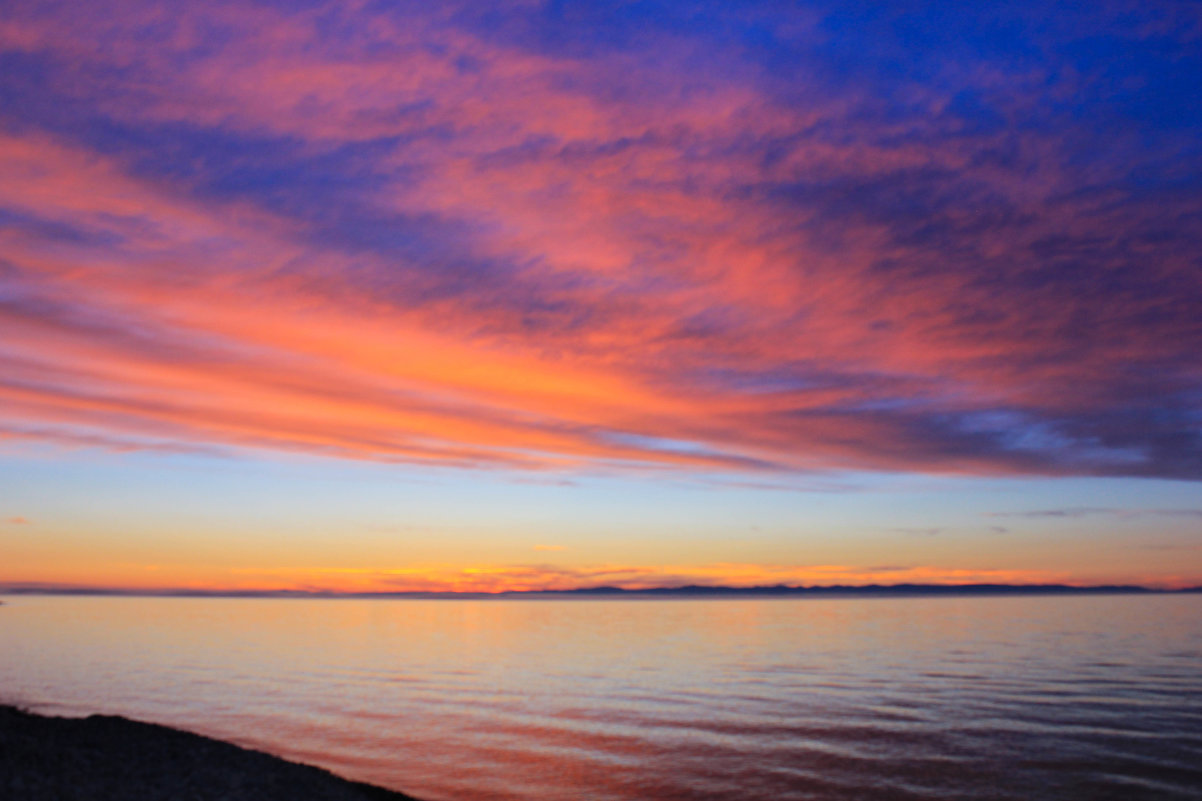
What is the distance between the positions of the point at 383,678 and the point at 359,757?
2487 cm

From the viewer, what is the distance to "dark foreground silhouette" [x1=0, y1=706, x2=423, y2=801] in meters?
16.9

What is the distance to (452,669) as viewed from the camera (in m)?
59.8

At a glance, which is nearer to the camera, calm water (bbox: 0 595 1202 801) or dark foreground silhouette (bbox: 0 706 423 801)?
dark foreground silhouette (bbox: 0 706 423 801)

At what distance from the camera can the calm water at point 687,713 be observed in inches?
1046

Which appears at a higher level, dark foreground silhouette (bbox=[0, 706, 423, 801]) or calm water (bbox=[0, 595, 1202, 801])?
dark foreground silhouette (bbox=[0, 706, 423, 801])

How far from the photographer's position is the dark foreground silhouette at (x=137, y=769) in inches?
664

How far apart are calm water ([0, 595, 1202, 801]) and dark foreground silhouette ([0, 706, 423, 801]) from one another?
5611 millimetres

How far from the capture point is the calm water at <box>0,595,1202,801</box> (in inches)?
1046

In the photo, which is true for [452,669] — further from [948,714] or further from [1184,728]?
[1184,728]

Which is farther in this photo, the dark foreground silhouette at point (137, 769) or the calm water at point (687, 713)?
the calm water at point (687, 713)

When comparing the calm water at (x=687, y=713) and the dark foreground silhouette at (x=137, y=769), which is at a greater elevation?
the dark foreground silhouette at (x=137, y=769)

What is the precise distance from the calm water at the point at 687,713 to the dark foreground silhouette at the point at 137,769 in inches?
Result: 221

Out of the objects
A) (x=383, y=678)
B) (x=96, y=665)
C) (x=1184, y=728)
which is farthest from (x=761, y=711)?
(x=96, y=665)

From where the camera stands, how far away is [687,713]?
127ft
